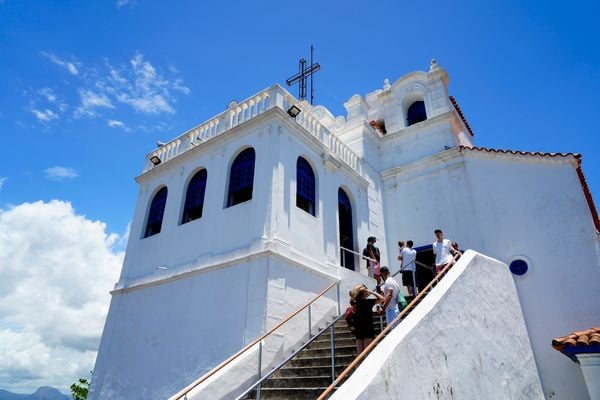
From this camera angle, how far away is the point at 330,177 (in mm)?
11859

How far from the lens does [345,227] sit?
12.3 meters

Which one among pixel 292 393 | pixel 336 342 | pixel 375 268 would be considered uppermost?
pixel 375 268

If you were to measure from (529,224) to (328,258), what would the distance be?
20.2 feet

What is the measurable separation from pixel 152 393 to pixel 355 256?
6.81 metres

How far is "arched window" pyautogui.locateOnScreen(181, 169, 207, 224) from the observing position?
11.6 meters

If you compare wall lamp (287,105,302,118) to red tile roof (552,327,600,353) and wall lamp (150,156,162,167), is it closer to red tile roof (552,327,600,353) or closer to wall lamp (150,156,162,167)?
wall lamp (150,156,162,167)

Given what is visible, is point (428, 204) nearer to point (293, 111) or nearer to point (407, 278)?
point (407, 278)

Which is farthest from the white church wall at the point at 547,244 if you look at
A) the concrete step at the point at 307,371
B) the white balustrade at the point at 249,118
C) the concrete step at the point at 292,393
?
the concrete step at the point at 292,393

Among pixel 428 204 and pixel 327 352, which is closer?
pixel 327 352

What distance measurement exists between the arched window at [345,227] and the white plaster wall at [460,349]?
436 centimetres

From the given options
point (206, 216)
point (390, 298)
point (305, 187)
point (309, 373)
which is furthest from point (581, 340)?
point (206, 216)

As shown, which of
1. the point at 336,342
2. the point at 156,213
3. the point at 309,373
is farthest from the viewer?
the point at 156,213

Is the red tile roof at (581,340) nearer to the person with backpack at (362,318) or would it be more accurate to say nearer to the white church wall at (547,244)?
the white church wall at (547,244)

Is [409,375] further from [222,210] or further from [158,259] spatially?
[158,259]
